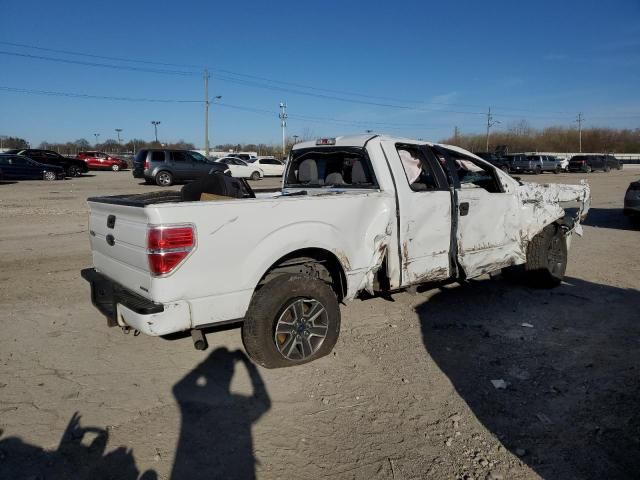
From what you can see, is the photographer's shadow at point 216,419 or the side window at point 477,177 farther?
the side window at point 477,177

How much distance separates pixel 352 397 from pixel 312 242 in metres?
1.21

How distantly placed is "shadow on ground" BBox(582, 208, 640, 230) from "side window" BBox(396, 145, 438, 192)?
329 inches

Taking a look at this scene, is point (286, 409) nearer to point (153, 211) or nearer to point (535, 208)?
point (153, 211)

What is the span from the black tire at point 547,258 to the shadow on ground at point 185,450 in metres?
3.97

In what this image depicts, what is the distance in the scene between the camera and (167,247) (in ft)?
10.2

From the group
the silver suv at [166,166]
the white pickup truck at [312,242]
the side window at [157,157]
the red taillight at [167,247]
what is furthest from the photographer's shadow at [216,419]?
the side window at [157,157]

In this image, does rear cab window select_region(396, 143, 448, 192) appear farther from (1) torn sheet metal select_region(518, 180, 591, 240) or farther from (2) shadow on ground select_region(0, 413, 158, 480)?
(2) shadow on ground select_region(0, 413, 158, 480)

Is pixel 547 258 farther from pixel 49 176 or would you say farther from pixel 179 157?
pixel 49 176

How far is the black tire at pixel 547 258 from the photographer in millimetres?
5875

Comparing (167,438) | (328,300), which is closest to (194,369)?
(167,438)

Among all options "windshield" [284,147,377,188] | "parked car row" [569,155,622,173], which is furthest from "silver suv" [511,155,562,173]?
"windshield" [284,147,377,188]

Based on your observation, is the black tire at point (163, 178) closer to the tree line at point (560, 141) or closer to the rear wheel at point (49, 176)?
the rear wheel at point (49, 176)

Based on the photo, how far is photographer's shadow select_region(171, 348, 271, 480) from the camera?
2672mm

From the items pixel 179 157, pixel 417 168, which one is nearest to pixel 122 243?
pixel 417 168
